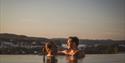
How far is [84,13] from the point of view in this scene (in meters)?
3.53

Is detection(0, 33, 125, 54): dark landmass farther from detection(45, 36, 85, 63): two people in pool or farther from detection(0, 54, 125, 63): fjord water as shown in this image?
detection(45, 36, 85, 63): two people in pool

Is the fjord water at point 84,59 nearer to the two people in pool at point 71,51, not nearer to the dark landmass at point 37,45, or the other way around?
the dark landmass at point 37,45

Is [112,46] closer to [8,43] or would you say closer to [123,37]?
[123,37]

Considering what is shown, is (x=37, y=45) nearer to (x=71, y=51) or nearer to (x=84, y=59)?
(x=84, y=59)

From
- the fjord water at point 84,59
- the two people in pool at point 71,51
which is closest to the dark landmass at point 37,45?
the fjord water at point 84,59

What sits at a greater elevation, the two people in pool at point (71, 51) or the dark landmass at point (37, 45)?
the two people in pool at point (71, 51)

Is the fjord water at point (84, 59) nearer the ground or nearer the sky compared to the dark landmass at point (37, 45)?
nearer the ground

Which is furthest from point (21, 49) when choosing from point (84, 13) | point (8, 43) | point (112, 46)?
point (112, 46)

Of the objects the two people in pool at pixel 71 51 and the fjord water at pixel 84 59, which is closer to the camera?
the two people in pool at pixel 71 51

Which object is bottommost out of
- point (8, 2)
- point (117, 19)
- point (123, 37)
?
point (123, 37)

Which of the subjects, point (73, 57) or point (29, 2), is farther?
point (29, 2)

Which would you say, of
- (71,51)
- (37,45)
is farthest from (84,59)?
(71,51)

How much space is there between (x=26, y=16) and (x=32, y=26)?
143 millimetres

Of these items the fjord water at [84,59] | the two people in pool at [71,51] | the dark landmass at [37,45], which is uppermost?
the two people in pool at [71,51]
